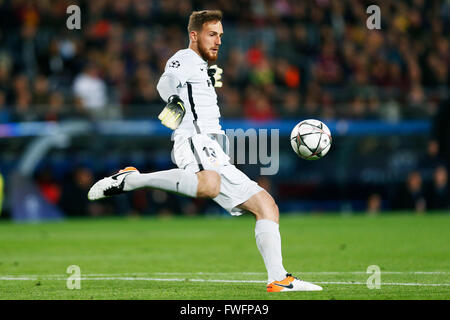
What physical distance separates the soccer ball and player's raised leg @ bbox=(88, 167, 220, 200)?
112cm

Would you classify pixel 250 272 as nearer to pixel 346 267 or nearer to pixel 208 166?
pixel 346 267

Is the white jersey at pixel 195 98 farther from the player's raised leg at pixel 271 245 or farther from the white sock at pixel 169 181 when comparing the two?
the player's raised leg at pixel 271 245

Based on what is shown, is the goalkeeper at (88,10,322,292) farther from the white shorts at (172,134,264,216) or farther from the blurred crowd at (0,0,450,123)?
the blurred crowd at (0,0,450,123)

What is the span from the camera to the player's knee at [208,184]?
7.92 m

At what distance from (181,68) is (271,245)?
187cm

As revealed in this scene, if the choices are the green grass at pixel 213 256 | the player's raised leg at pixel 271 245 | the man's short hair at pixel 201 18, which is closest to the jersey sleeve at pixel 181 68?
the man's short hair at pixel 201 18

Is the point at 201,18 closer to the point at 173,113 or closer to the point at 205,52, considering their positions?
the point at 205,52

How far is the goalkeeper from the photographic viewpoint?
7.91 meters

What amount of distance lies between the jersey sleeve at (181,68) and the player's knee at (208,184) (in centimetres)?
90

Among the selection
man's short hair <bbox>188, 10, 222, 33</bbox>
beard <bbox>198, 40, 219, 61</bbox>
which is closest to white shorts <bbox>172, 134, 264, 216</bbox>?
Result: beard <bbox>198, 40, 219, 61</bbox>

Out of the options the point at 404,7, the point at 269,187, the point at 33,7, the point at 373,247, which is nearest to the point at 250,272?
the point at 373,247

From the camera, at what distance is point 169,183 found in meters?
8.07

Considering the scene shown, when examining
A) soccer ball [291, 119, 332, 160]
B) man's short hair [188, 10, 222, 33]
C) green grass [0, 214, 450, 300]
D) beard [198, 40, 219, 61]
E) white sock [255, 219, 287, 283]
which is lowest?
green grass [0, 214, 450, 300]

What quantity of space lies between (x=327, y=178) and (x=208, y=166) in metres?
14.2
